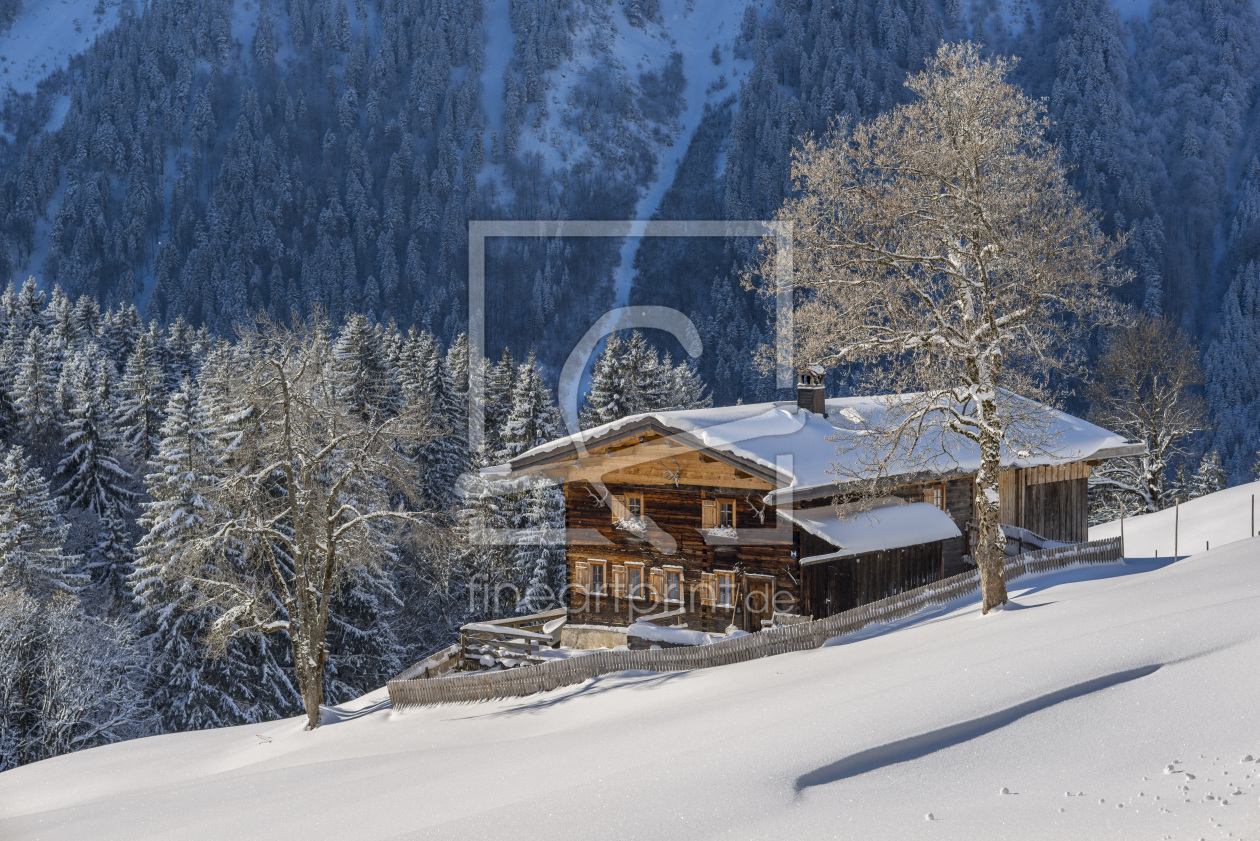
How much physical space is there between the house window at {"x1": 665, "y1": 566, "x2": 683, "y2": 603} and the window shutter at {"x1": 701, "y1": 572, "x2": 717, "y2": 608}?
2.40ft

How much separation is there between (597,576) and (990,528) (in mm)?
13182

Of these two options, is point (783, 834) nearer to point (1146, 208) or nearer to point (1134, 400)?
point (1134, 400)

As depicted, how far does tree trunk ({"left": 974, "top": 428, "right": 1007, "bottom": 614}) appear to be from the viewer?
16781 mm

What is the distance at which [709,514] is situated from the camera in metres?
25.2

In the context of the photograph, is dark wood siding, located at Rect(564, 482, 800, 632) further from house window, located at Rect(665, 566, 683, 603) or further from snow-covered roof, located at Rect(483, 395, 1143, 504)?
snow-covered roof, located at Rect(483, 395, 1143, 504)

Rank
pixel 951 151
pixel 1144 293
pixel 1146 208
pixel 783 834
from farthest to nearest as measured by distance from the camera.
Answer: pixel 1146 208 < pixel 1144 293 < pixel 951 151 < pixel 783 834

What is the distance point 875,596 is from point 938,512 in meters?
3.16

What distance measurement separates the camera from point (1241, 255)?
485 feet

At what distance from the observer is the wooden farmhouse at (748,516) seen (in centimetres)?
2334

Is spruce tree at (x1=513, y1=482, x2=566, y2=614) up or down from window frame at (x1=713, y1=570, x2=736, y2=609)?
down

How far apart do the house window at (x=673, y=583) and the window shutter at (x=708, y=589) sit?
0.73 metres

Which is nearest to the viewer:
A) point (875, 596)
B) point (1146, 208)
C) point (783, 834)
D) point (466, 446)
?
point (783, 834)

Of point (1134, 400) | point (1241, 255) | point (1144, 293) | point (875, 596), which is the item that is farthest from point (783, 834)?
point (1241, 255)

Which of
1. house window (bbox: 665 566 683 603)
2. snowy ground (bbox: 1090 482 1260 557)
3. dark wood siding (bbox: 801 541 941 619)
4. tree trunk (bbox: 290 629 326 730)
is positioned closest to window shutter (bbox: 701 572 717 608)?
house window (bbox: 665 566 683 603)
